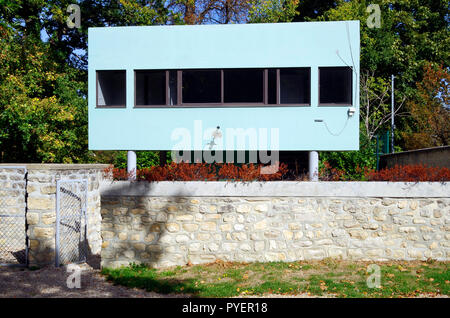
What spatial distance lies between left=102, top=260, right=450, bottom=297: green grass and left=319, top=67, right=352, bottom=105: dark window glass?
22.6ft

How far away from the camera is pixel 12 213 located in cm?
1166

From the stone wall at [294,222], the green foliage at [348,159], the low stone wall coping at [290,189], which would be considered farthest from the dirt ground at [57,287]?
the green foliage at [348,159]

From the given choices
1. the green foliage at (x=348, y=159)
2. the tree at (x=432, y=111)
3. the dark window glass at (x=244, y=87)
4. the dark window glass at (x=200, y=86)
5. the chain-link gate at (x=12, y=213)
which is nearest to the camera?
the chain-link gate at (x=12, y=213)

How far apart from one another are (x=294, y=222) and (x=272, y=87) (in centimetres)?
651

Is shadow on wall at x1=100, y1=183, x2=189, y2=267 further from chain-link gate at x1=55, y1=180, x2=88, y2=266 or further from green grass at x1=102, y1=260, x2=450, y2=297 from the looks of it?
chain-link gate at x1=55, y1=180, x2=88, y2=266

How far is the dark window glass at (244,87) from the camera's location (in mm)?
15203

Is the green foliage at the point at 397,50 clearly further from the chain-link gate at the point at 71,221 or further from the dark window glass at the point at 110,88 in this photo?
the chain-link gate at the point at 71,221

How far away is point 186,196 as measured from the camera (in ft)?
29.0

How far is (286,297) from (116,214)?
4.21 metres

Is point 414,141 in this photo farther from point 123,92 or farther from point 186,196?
point 186,196

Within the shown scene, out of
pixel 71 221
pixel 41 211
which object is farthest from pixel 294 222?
pixel 41 211

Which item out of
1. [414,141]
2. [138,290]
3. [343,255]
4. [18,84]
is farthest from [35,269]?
[414,141]

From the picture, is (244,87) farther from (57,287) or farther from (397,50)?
(397,50)

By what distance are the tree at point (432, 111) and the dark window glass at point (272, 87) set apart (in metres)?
11.6
